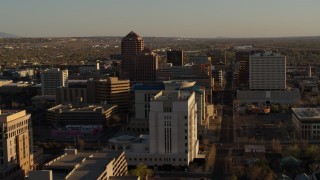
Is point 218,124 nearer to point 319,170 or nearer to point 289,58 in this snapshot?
point 319,170

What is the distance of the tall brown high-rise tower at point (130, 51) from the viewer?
6427cm

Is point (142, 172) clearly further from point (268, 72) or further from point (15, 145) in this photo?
point (268, 72)

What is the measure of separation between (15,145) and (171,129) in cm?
728

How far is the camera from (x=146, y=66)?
62625 mm

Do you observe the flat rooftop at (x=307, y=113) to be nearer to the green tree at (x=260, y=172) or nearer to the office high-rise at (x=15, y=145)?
the green tree at (x=260, y=172)

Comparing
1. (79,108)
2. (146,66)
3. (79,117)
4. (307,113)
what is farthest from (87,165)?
(146,66)

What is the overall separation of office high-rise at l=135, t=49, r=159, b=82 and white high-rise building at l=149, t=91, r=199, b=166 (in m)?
34.8

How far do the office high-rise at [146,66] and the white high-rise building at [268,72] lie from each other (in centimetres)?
1340

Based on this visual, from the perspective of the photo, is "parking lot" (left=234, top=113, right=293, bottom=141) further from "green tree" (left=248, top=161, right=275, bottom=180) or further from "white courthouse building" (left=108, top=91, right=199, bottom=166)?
"green tree" (left=248, top=161, right=275, bottom=180)

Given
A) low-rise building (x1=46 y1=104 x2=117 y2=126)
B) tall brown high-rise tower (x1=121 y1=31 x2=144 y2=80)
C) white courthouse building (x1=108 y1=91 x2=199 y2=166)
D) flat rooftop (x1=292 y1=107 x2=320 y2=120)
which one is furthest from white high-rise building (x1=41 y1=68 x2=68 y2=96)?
white courthouse building (x1=108 y1=91 x2=199 y2=166)

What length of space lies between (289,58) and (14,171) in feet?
249

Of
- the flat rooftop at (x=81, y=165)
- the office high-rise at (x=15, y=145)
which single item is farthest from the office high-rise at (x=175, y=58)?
the flat rooftop at (x=81, y=165)

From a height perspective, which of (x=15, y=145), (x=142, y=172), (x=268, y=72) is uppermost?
(x=268, y=72)

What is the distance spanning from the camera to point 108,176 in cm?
2050
